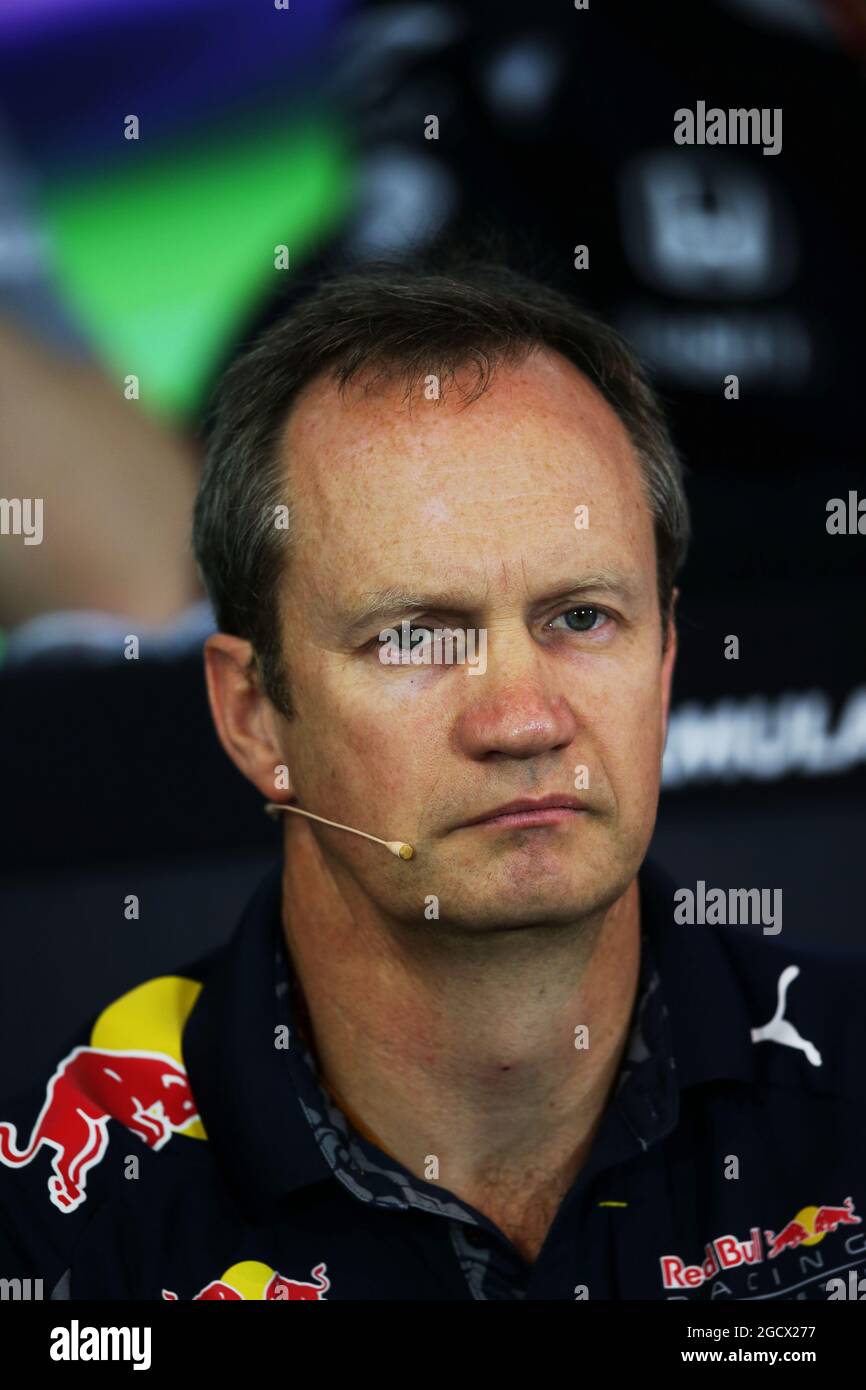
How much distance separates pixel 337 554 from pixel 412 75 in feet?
3.90

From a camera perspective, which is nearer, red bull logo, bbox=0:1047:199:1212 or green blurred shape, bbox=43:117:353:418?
red bull logo, bbox=0:1047:199:1212

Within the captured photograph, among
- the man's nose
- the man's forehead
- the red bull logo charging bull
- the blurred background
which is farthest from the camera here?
the blurred background

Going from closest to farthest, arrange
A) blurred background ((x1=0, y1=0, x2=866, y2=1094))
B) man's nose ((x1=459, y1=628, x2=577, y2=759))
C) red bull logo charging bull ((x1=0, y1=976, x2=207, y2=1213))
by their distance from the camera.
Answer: man's nose ((x1=459, y1=628, x2=577, y2=759)) → red bull logo charging bull ((x1=0, y1=976, x2=207, y2=1213)) → blurred background ((x1=0, y1=0, x2=866, y2=1094))

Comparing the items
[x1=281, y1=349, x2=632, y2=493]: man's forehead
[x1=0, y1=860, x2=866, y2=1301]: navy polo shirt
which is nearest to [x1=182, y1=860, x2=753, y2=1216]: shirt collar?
[x1=0, y1=860, x2=866, y2=1301]: navy polo shirt

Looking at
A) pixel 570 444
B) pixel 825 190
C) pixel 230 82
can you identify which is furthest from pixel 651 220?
pixel 570 444

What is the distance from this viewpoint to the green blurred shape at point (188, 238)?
2.46m

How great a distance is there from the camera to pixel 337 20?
2561mm

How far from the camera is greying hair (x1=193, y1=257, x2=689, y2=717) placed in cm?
178

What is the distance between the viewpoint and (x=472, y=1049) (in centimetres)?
176

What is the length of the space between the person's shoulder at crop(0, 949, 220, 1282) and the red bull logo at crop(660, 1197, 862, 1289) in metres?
0.50

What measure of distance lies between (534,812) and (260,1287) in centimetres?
53

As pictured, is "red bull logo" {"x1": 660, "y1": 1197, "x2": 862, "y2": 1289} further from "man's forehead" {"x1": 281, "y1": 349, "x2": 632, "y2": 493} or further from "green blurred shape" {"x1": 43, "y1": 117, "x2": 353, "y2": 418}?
"green blurred shape" {"x1": 43, "y1": 117, "x2": 353, "y2": 418}

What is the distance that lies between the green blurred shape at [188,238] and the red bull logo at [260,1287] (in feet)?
4.18

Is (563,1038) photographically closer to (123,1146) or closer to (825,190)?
(123,1146)
